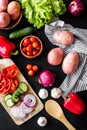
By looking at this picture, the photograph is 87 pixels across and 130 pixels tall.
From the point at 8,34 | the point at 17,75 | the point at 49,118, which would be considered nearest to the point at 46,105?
the point at 49,118

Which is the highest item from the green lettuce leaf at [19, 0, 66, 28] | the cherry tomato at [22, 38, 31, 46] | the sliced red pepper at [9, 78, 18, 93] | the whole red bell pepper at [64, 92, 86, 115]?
the green lettuce leaf at [19, 0, 66, 28]

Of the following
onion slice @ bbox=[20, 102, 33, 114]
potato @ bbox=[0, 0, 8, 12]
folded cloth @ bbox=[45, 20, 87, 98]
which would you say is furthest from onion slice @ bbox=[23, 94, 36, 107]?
potato @ bbox=[0, 0, 8, 12]

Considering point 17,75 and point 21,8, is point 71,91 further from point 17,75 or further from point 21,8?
point 21,8

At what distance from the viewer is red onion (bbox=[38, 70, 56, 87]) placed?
1.53 metres

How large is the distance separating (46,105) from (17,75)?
161mm

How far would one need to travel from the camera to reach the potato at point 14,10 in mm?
1559

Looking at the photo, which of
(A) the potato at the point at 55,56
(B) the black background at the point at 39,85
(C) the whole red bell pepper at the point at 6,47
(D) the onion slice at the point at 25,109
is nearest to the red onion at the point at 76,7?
(B) the black background at the point at 39,85

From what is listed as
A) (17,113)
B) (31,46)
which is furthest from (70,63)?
(17,113)

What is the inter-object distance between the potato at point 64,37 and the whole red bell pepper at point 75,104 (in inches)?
7.8

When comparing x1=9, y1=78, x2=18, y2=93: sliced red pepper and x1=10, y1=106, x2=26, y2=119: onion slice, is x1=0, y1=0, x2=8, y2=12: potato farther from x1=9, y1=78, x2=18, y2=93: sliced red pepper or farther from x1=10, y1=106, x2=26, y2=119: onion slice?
x1=10, y1=106, x2=26, y2=119: onion slice

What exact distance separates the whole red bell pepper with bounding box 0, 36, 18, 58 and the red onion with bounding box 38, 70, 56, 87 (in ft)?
0.45

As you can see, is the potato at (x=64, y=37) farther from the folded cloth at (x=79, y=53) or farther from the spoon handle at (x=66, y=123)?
Answer: the spoon handle at (x=66, y=123)

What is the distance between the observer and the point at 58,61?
1.53 meters

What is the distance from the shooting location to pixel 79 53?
5.04ft
